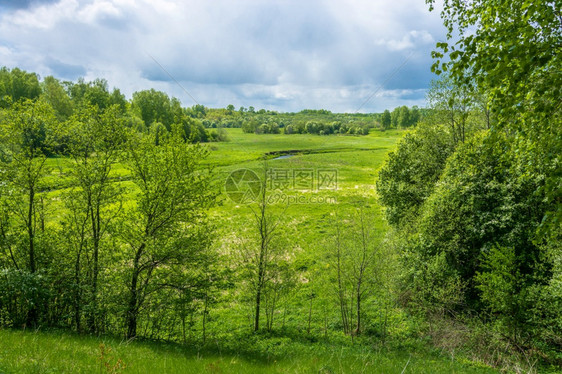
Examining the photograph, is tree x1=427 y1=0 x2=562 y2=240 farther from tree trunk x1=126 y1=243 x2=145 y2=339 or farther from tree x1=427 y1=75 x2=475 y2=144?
tree x1=427 y1=75 x2=475 y2=144

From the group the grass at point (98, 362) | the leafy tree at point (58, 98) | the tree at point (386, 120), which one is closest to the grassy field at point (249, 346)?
the grass at point (98, 362)

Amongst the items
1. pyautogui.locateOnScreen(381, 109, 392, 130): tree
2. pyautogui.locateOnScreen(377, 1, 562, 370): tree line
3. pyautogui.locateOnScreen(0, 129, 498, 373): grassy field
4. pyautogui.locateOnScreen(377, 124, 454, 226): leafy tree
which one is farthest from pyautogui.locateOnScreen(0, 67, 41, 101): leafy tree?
pyautogui.locateOnScreen(381, 109, 392, 130): tree

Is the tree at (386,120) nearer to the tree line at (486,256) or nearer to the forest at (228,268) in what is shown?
the tree line at (486,256)

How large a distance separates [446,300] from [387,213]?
10.3m

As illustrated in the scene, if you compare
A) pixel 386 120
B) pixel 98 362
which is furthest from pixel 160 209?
pixel 386 120

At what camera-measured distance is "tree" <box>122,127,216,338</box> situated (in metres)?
13.9

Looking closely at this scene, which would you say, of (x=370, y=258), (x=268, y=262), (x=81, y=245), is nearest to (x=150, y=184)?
(x=81, y=245)

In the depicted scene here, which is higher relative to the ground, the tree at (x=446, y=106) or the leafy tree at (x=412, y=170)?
the tree at (x=446, y=106)

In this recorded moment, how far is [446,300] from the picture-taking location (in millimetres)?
17219

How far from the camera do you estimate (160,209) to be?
14.2 meters

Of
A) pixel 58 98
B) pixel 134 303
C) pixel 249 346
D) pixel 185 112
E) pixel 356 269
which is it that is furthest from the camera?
pixel 58 98

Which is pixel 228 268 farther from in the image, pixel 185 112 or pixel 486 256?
pixel 185 112

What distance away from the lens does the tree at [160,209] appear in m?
13.9

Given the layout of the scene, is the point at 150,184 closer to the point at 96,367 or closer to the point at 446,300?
the point at 96,367
